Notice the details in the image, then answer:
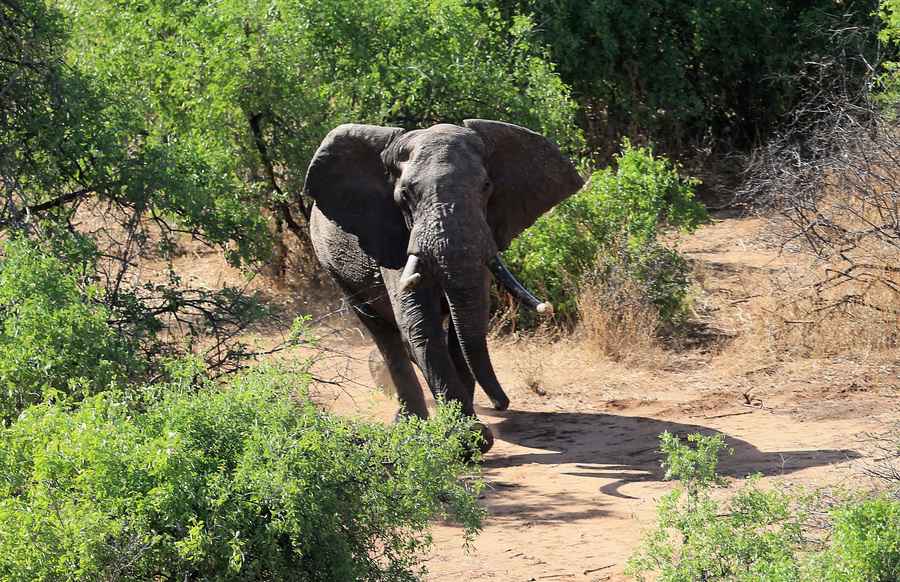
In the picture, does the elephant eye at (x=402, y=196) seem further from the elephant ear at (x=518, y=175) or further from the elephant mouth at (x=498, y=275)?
the elephant ear at (x=518, y=175)

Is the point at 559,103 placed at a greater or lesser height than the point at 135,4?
lesser

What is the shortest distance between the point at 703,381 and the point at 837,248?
2348mm

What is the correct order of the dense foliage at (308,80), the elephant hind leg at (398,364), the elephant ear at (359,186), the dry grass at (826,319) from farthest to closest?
the dense foliage at (308,80) → the dry grass at (826,319) → the elephant hind leg at (398,364) → the elephant ear at (359,186)

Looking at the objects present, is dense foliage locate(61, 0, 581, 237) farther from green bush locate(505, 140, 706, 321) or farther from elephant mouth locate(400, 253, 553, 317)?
elephant mouth locate(400, 253, 553, 317)

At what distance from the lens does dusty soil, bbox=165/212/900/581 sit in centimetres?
731

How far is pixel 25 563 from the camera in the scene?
16.7 feet

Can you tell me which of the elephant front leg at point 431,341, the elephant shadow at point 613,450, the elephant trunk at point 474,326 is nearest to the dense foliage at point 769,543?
the elephant shadow at point 613,450

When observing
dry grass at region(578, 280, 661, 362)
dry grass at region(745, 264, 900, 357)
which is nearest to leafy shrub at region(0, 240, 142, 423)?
dry grass at region(578, 280, 661, 362)

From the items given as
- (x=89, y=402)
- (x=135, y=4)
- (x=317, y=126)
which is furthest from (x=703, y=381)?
(x=135, y=4)

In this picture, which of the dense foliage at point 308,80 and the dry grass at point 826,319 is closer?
the dry grass at point 826,319

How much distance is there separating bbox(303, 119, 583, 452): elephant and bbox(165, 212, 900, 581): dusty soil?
0.57 m

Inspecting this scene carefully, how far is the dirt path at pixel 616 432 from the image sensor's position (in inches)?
284

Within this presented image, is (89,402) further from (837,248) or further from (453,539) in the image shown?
(837,248)

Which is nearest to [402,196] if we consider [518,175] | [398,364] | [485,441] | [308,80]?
[518,175]
